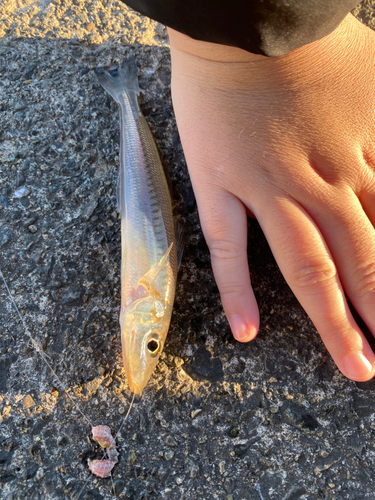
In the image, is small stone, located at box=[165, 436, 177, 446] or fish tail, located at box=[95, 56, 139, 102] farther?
fish tail, located at box=[95, 56, 139, 102]

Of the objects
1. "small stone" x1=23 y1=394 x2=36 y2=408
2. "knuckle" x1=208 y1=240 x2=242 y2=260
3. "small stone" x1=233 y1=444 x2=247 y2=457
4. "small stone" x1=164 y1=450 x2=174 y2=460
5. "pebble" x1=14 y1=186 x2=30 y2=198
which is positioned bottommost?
"small stone" x1=164 y1=450 x2=174 y2=460

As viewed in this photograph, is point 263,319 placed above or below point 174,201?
below

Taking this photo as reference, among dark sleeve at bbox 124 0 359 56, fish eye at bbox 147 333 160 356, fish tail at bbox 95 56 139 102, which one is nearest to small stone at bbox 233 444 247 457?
fish eye at bbox 147 333 160 356

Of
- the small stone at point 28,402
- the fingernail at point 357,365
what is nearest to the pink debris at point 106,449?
the small stone at point 28,402

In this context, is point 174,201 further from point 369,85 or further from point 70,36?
point 70,36

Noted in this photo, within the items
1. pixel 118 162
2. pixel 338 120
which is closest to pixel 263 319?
pixel 338 120

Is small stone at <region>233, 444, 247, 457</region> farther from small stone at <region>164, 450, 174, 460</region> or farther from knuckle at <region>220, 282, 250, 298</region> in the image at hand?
knuckle at <region>220, 282, 250, 298</region>

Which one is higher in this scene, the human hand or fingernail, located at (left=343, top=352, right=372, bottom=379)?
the human hand
